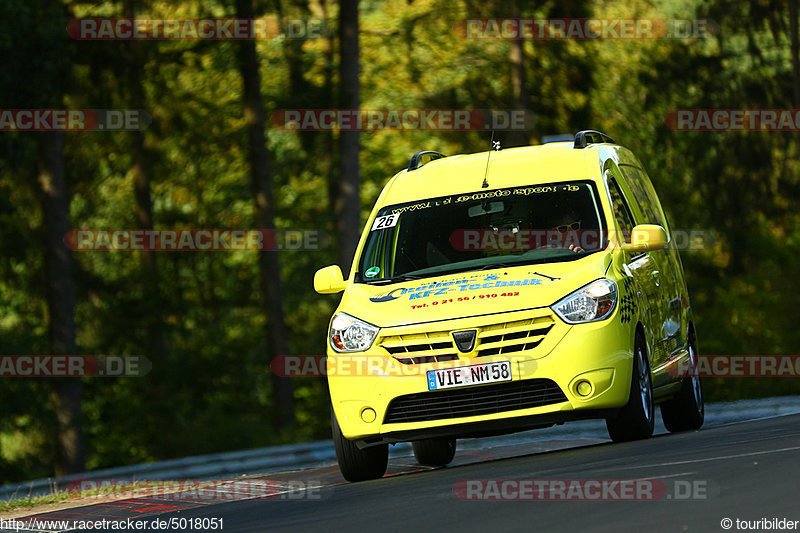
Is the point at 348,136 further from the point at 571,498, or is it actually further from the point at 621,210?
the point at 571,498

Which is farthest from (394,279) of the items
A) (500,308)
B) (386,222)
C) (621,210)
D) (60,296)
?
(60,296)

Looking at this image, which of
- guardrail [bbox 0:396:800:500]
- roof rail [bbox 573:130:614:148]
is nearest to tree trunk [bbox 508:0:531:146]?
guardrail [bbox 0:396:800:500]

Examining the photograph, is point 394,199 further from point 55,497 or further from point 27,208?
point 27,208

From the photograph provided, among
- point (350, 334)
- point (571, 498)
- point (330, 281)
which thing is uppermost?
point (330, 281)

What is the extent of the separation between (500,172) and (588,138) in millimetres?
1409

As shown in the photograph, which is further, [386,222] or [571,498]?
[386,222]

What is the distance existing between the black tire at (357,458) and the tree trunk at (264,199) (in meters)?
20.2

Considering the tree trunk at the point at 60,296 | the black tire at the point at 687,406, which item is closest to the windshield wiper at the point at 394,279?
the black tire at the point at 687,406

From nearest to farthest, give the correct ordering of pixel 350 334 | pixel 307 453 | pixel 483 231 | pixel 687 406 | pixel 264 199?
pixel 350 334
pixel 483 231
pixel 687 406
pixel 307 453
pixel 264 199

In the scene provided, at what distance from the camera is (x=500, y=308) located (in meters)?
10.1

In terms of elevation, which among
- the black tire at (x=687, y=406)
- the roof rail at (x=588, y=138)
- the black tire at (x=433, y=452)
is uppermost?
the roof rail at (x=588, y=138)

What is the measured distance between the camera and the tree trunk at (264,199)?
101 ft

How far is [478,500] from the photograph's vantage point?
8453mm

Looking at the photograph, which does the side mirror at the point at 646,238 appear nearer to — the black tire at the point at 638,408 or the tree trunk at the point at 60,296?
the black tire at the point at 638,408
